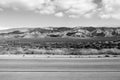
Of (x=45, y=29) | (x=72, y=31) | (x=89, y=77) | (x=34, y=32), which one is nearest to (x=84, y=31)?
(x=72, y=31)

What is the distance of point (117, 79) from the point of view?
630 centimetres

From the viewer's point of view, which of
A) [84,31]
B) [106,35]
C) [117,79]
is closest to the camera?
[117,79]

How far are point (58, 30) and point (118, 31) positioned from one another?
62654mm

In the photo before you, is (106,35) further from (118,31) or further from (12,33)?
(12,33)

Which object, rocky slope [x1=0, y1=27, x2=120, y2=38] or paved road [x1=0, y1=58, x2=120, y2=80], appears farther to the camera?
rocky slope [x1=0, y1=27, x2=120, y2=38]

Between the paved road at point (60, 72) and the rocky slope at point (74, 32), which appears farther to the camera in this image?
the rocky slope at point (74, 32)

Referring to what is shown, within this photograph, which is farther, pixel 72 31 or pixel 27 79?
pixel 72 31

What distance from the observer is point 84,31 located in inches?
5906

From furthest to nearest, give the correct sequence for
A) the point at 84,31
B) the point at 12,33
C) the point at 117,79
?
the point at 12,33 → the point at 84,31 → the point at 117,79

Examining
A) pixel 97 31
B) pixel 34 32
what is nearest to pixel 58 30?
pixel 34 32

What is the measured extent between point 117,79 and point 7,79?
4.92 m

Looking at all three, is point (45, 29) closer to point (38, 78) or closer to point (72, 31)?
point (72, 31)

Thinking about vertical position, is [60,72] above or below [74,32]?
below

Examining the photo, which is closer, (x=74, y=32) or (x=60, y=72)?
(x=60, y=72)
